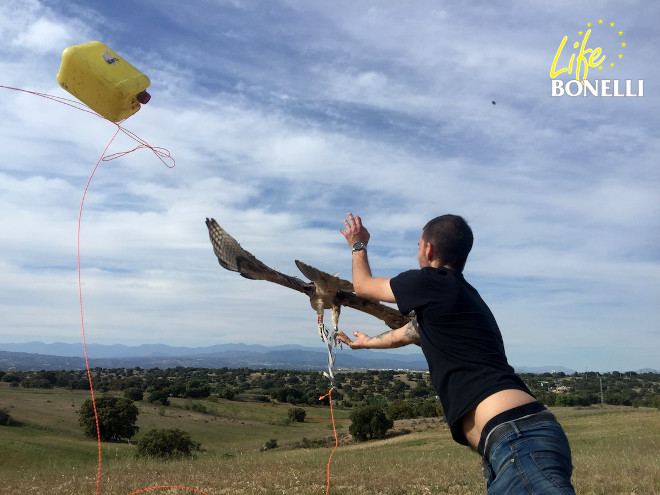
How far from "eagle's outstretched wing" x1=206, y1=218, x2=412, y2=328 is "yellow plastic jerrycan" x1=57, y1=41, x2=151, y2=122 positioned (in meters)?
1.44

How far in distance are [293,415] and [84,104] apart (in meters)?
49.6

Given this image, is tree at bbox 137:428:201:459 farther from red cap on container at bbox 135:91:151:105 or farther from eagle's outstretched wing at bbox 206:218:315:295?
eagle's outstretched wing at bbox 206:218:315:295

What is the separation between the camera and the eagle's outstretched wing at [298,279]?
444 cm

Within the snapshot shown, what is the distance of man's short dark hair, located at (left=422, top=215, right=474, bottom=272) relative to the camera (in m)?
3.29

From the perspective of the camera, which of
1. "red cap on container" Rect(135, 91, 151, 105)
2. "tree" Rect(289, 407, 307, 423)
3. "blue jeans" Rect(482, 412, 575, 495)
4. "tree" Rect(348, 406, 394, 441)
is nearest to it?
"blue jeans" Rect(482, 412, 575, 495)

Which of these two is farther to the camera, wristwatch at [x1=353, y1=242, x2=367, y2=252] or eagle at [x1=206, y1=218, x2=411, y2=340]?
eagle at [x1=206, y1=218, x2=411, y2=340]

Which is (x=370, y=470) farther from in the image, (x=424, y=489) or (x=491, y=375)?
(x=491, y=375)

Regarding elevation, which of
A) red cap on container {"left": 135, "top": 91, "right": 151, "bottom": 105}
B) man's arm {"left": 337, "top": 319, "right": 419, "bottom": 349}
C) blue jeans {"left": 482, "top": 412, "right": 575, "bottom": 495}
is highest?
red cap on container {"left": 135, "top": 91, "right": 151, "bottom": 105}

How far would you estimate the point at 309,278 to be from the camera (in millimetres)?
4477

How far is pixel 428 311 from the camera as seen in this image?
3.13m

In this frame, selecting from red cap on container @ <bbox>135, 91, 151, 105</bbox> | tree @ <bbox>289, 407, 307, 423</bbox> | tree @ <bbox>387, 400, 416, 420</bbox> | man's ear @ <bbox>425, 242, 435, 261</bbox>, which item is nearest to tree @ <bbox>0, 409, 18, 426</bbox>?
tree @ <bbox>289, 407, 307, 423</bbox>

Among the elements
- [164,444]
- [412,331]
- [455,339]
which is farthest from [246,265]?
[164,444]

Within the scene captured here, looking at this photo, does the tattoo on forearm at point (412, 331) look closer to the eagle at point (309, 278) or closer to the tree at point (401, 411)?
the eagle at point (309, 278)

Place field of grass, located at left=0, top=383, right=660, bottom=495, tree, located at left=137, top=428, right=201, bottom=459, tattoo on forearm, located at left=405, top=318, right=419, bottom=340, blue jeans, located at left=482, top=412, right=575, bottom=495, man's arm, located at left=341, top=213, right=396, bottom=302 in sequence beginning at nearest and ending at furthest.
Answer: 1. blue jeans, located at left=482, top=412, right=575, bottom=495
2. man's arm, located at left=341, top=213, right=396, bottom=302
3. tattoo on forearm, located at left=405, top=318, right=419, bottom=340
4. field of grass, located at left=0, top=383, right=660, bottom=495
5. tree, located at left=137, top=428, right=201, bottom=459
